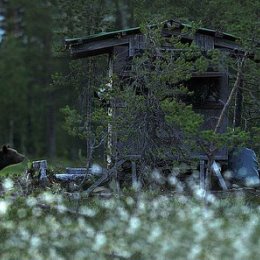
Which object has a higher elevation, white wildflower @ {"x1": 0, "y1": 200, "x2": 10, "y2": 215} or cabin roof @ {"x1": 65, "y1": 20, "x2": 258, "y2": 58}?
cabin roof @ {"x1": 65, "y1": 20, "x2": 258, "y2": 58}

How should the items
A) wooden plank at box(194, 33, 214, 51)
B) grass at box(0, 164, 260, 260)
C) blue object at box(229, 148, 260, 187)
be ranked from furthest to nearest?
wooden plank at box(194, 33, 214, 51) → blue object at box(229, 148, 260, 187) → grass at box(0, 164, 260, 260)

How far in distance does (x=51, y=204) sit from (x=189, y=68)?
3571 millimetres

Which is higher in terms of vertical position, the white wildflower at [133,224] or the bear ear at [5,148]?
the bear ear at [5,148]

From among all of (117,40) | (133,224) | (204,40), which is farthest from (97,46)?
(133,224)

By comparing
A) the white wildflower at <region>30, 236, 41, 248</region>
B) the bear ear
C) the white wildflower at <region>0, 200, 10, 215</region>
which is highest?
the bear ear

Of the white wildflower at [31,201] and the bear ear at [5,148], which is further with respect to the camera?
the bear ear at [5,148]

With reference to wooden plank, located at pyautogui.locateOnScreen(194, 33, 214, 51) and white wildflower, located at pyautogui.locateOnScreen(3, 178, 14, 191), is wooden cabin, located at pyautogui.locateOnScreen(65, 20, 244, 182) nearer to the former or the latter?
wooden plank, located at pyautogui.locateOnScreen(194, 33, 214, 51)

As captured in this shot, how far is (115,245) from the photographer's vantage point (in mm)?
8000

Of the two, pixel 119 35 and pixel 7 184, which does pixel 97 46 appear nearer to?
pixel 119 35

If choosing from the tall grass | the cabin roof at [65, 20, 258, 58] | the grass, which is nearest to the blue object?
the cabin roof at [65, 20, 258, 58]

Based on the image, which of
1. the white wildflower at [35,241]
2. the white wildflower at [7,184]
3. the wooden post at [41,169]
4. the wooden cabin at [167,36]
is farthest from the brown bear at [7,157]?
the white wildflower at [35,241]

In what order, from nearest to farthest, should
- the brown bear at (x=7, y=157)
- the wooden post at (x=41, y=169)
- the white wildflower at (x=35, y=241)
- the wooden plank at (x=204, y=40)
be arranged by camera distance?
the white wildflower at (x=35, y=241)
the wooden post at (x=41, y=169)
the wooden plank at (x=204, y=40)
the brown bear at (x=7, y=157)

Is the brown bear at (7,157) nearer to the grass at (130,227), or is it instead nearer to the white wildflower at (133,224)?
the grass at (130,227)

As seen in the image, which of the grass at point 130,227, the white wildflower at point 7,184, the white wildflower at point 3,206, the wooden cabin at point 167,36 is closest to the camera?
the grass at point 130,227
